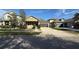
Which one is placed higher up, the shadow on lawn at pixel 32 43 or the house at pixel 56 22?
the house at pixel 56 22

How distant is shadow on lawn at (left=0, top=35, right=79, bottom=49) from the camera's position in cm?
410

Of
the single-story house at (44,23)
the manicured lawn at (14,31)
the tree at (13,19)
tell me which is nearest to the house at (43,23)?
the single-story house at (44,23)

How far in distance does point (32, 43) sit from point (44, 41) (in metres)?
0.22

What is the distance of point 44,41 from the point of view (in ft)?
13.5

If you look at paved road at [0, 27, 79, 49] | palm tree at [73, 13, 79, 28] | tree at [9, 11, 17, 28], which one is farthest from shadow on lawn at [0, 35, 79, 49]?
palm tree at [73, 13, 79, 28]

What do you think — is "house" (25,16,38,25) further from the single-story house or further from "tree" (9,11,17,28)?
"tree" (9,11,17,28)

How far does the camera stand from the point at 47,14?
13.4ft

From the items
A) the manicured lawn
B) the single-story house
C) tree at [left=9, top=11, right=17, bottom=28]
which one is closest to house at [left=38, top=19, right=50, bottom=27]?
the single-story house

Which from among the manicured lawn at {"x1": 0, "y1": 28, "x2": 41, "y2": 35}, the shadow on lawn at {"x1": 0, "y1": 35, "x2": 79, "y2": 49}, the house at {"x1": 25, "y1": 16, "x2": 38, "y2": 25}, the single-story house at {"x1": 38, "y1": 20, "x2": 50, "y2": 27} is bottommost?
the shadow on lawn at {"x1": 0, "y1": 35, "x2": 79, "y2": 49}

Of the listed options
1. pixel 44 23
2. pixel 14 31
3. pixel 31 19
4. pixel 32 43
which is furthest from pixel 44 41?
pixel 14 31

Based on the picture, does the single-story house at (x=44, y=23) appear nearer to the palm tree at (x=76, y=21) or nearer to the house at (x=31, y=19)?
the house at (x=31, y=19)

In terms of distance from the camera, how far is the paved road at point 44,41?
4102 mm

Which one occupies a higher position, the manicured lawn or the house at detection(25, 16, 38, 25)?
the house at detection(25, 16, 38, 25)

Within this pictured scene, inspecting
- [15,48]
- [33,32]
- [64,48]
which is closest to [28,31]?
[33,32]
